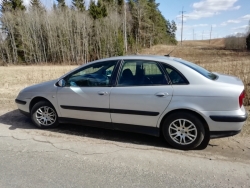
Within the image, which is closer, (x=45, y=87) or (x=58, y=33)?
(x=45, y=87)

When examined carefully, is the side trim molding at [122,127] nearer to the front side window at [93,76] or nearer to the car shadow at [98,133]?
the car shadow at [98,133]

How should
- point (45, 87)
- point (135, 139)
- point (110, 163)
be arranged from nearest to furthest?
1. point (110, 163)
2. point (135, 139)
3. point (45, 87)

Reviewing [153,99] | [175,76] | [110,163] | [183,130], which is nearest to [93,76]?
[153,99]

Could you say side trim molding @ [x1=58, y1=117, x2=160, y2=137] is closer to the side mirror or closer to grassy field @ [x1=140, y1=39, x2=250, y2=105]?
the side mirror

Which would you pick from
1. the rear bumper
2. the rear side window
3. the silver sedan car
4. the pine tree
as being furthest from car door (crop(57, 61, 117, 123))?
the pine tree

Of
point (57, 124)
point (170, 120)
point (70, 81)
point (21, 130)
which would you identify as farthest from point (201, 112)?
point (21, 130)

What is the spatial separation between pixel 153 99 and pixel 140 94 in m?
0.23

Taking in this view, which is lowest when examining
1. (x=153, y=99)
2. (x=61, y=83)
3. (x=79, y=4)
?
(x=153, y=99)

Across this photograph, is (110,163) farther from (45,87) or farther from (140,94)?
(45,87)

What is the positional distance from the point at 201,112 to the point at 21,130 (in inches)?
142

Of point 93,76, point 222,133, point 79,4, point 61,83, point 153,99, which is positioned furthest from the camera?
point 79,4

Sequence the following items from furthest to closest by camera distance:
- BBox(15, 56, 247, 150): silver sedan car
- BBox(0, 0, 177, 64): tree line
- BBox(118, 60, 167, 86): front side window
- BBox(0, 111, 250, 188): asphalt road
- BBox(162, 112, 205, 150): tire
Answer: BBox(0, 0, 177, 64): tree line → BBox(118, 60, 167, 86): front side window → BBox(162, 112, 205, 150): tire → BBox(15, 56, 247, 150): silver sedan car → BBox(0, 111, 250, 188): asphalt road

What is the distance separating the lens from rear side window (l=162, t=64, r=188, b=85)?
3.09 metres

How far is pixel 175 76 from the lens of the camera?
3150 millimetres
